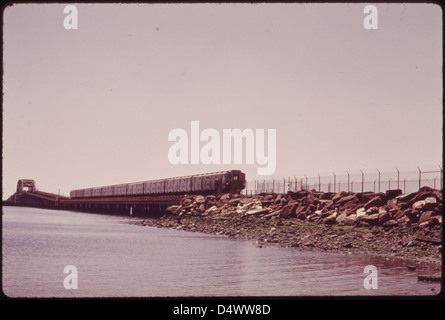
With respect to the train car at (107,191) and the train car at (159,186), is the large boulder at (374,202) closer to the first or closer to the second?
the train car at (159,186)

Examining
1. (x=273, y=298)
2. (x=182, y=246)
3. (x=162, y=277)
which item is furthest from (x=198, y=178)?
(x=273, y=298)

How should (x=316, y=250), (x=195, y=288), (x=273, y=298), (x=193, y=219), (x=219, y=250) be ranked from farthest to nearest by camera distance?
(x=193, y=219)
(x=219, y=250)
(x=316, y=250)
(x=195, y=288)
(x=273, y=298)

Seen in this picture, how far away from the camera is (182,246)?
42.2 metres

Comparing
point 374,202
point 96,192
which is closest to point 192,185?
point 374,202

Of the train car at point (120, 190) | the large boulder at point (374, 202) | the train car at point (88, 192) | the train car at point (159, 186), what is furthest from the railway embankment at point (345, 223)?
the train car at point (88, 192)

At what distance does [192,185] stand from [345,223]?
50593mm

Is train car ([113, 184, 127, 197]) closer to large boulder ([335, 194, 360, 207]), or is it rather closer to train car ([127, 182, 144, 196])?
train car ([127, 182, 144, 196])

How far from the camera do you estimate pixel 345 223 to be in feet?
137

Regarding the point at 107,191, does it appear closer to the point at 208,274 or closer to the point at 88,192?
the point at 88,192

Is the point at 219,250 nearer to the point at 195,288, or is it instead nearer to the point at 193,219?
the point at 195,288

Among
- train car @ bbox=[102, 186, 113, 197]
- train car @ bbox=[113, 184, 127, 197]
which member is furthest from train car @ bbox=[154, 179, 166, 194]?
train car @ bbox=[102, 186, 113, 197]

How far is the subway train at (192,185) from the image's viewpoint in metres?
80.1

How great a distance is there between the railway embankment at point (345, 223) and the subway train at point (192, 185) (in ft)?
44.3

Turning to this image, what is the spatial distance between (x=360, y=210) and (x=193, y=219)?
33.0 m
